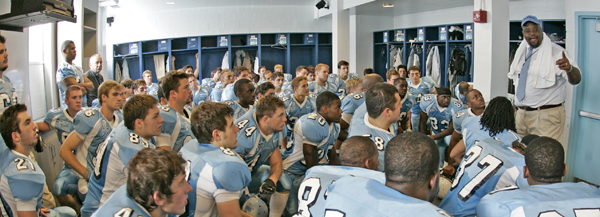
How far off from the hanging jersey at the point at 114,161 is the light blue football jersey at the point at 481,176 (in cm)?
181

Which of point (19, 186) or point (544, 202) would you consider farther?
point (19, 186)

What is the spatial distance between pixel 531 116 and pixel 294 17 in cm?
1034

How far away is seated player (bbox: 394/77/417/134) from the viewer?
575 centimetres

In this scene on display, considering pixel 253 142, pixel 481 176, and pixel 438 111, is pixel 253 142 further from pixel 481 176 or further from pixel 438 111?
pixel 438 111

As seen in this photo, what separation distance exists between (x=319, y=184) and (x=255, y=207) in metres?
1.48

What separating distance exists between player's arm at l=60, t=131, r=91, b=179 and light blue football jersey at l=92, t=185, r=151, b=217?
1.80 m

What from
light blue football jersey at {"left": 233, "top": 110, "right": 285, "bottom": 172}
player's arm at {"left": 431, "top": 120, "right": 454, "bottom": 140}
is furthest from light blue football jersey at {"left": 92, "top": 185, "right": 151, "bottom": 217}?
player's arm at {"left": 431, "top": 120, "right": 454, "bottom": 140}

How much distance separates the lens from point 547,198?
177 cm

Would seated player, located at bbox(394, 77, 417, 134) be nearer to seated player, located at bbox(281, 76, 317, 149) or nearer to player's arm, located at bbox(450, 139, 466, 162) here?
seated player, located at bbox(281, 76, 317, 149)

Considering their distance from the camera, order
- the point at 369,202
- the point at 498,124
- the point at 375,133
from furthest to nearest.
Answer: the point at 498,124 → the point at 375,133 → the point at 369,202

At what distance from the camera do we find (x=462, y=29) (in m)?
10.5

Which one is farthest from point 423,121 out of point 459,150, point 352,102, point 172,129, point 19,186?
point 19,186

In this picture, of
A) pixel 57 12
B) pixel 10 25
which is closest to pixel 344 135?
pixel 57 12

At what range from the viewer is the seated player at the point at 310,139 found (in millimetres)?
3682
